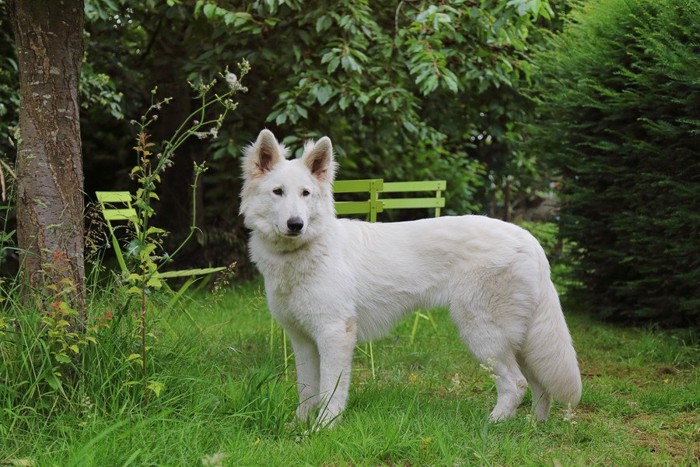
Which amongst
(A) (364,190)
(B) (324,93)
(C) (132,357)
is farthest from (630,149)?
(C) (132,357)

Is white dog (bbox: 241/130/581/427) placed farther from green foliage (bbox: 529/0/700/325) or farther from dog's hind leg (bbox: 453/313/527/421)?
green foliage (bbox: 529/0/700/325)

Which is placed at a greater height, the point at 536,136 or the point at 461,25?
the point at 461,25

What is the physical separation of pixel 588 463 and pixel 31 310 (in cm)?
262

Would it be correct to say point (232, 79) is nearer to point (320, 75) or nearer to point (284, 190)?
point (284, 190)

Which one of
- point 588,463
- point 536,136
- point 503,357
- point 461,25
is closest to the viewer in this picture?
point 588,463

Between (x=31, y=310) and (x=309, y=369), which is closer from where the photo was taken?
(x=31, y=310)

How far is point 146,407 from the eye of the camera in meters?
3.24

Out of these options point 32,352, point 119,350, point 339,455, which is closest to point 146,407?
point 119,350

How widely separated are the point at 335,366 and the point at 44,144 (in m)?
1.84

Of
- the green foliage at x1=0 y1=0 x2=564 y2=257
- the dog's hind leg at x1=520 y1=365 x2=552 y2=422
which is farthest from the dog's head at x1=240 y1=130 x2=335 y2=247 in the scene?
Result: the green foliage at x1=0 y1=0 x2=564 y2=257

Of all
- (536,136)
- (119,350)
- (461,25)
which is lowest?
(119,350)

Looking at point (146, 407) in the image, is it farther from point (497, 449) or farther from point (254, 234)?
point (497, 449)

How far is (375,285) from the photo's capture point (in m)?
3.97

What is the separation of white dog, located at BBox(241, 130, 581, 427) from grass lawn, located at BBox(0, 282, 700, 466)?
21 cm
